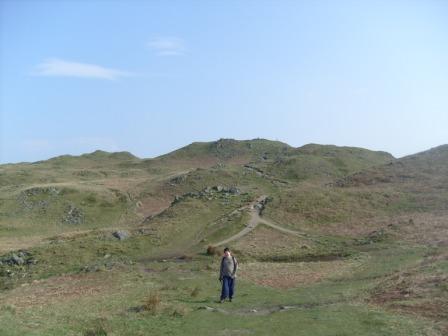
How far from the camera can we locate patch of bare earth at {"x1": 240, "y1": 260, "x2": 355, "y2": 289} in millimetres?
35062

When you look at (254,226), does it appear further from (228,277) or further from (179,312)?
(179,312)

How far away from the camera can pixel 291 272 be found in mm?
38750

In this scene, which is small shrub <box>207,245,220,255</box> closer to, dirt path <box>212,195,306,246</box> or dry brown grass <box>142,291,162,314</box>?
dirt path <box>212,195,306,246</box>

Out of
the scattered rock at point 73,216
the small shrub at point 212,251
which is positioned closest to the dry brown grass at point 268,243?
the small shrub at point 212,251

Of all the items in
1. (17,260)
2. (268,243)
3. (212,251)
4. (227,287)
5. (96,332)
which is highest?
(268,243)

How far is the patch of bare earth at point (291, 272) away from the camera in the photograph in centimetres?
3506

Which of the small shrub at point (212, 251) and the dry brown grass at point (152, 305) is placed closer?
the dry brown grass at point (152, 305)

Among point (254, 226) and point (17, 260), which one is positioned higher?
point (254, 226)

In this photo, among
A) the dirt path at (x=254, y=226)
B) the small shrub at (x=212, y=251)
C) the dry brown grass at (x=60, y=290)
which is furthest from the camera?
the dirt path at (x=254, y=226)

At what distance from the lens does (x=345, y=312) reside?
23750 mm

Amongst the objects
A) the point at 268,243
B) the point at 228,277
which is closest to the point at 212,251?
the point at 268,243

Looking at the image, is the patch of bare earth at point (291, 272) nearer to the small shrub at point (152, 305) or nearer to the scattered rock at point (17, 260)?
the small shrub at point (152, 305)

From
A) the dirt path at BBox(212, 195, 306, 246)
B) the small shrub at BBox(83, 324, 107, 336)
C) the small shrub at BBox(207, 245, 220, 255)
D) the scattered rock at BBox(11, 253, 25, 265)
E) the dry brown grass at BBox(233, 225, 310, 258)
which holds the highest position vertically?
the dirt path at BBox(212, 195, 306, 246)

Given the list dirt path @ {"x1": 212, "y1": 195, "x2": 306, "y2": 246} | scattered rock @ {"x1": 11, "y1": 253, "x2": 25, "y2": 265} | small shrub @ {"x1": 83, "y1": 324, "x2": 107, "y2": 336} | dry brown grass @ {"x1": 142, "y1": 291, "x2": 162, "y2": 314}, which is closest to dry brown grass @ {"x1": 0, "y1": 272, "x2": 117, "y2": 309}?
dry brown grass @ {"x1": 142, "y1": 291, "x2": 162, "y2": 314}
